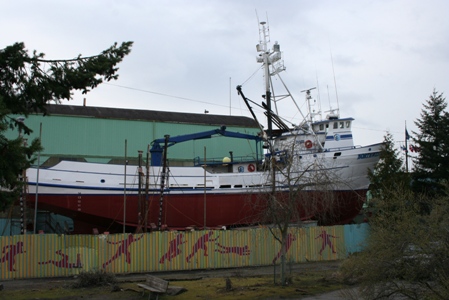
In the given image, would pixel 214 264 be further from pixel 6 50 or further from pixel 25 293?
pixel 6 50

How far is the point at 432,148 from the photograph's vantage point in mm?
31578

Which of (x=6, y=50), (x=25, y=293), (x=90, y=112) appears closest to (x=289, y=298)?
(x=25, y=293)

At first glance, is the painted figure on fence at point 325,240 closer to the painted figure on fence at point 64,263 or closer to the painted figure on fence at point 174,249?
the painted figure on fence at point 174,249

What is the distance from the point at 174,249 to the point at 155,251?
2.81 ft

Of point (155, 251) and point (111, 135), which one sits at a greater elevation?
point (111, 135)

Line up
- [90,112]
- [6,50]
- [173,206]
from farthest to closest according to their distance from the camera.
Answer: [90,112], [173,206], [6,50]

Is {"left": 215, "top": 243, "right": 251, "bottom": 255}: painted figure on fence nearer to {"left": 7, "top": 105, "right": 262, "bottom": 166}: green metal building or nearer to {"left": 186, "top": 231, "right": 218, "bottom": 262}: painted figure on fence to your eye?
{"left": 186, "top": 231, "right": 218, "bottom": 262}: painted figure on fence

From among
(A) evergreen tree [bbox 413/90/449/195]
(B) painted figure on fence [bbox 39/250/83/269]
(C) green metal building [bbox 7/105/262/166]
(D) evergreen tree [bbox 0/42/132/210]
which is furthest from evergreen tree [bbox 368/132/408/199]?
(D) evergreen tree [bbox 0/42/132/210]

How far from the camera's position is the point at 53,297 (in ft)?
48.3

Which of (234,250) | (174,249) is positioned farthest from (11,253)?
(234,250)

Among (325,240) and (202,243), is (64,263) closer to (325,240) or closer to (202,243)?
(202,243)

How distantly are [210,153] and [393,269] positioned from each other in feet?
116

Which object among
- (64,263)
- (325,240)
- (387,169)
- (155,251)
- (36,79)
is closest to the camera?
(36,79)

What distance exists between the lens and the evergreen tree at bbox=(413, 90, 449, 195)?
31.2 meters
